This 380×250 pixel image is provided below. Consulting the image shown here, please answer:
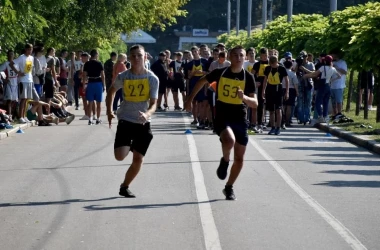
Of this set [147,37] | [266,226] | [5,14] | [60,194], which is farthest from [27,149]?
[147,37]

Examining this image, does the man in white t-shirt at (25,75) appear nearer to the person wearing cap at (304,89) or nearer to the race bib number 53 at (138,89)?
the person wearing cap at (304,89)

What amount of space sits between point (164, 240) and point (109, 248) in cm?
64

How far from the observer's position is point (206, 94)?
24.2 meters

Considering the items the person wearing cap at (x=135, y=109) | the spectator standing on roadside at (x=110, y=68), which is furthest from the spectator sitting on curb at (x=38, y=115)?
the person wearing cap at (x=135, y=109)

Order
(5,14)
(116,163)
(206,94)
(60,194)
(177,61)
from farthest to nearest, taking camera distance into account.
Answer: (177,61) < (206,94) < (5,14) < (116,163) < (60,194)

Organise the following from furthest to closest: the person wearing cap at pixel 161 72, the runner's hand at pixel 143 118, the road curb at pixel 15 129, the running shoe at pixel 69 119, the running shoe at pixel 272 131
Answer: the person wearing cap at pixel 161 72
the running shoe at pixel 69 119
the running shoe at pixel 272 131
the road curb at pixel 15 129
the runner's hand at pixel 143 118

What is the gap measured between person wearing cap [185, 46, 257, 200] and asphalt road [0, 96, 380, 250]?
438 millimetres

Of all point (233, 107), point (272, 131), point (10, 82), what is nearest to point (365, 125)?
point (272, 131)

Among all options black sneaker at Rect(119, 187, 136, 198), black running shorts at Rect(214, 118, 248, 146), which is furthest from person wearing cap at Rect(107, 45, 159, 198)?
black running shorts at Rect(214, 118, 248, 146)

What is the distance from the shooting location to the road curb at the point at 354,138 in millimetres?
19888

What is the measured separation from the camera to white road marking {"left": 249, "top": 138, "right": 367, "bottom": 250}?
32.3ft

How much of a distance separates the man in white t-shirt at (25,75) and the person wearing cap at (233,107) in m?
12.9

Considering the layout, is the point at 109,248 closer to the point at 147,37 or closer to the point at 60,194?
the point at 60,194

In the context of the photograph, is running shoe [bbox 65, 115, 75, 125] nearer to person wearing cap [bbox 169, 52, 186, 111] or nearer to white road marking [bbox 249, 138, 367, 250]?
person wearing cap [bbox 169, 52, 186, 111]
